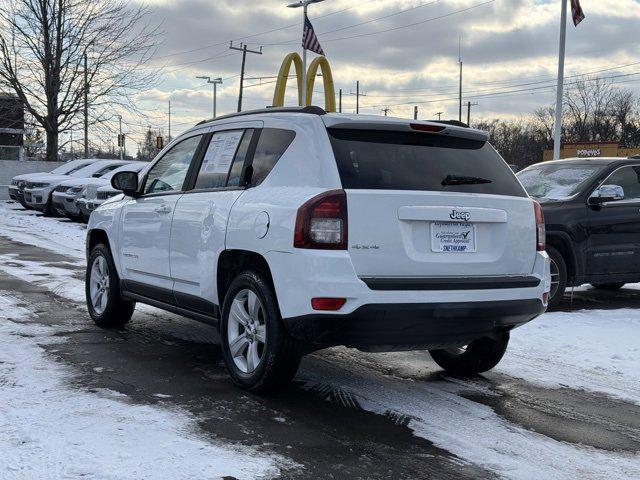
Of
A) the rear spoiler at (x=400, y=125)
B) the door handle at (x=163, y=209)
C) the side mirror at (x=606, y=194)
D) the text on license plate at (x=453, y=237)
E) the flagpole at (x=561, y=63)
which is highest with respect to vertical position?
the flagpole at (x=561, y=63)

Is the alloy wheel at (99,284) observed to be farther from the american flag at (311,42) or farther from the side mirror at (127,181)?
the american flag at (311,42)

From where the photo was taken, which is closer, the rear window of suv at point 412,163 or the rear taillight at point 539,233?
the rear window of suv at point 412,163

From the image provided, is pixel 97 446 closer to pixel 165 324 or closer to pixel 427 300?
pixel 427 300

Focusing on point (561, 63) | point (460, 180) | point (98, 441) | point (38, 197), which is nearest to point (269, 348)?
point (98, 441)

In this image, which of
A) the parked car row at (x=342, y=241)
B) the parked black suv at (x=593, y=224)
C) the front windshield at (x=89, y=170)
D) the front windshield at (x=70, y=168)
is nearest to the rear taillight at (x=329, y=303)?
the parked car row at (x=342, y=241)

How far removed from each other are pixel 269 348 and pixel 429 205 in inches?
51.5

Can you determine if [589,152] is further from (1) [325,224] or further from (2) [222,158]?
(1) [325,224]

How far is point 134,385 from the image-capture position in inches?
185

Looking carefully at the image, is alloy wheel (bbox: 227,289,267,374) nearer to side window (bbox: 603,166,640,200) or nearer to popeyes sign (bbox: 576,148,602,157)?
side window (bbox: 603,166,640,200)

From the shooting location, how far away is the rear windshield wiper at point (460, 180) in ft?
14.5

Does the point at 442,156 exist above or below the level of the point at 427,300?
above

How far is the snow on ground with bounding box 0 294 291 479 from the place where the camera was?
3.30 meters

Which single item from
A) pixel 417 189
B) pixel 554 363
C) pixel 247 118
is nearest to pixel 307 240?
pixel 417 189

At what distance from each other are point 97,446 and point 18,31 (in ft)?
109
